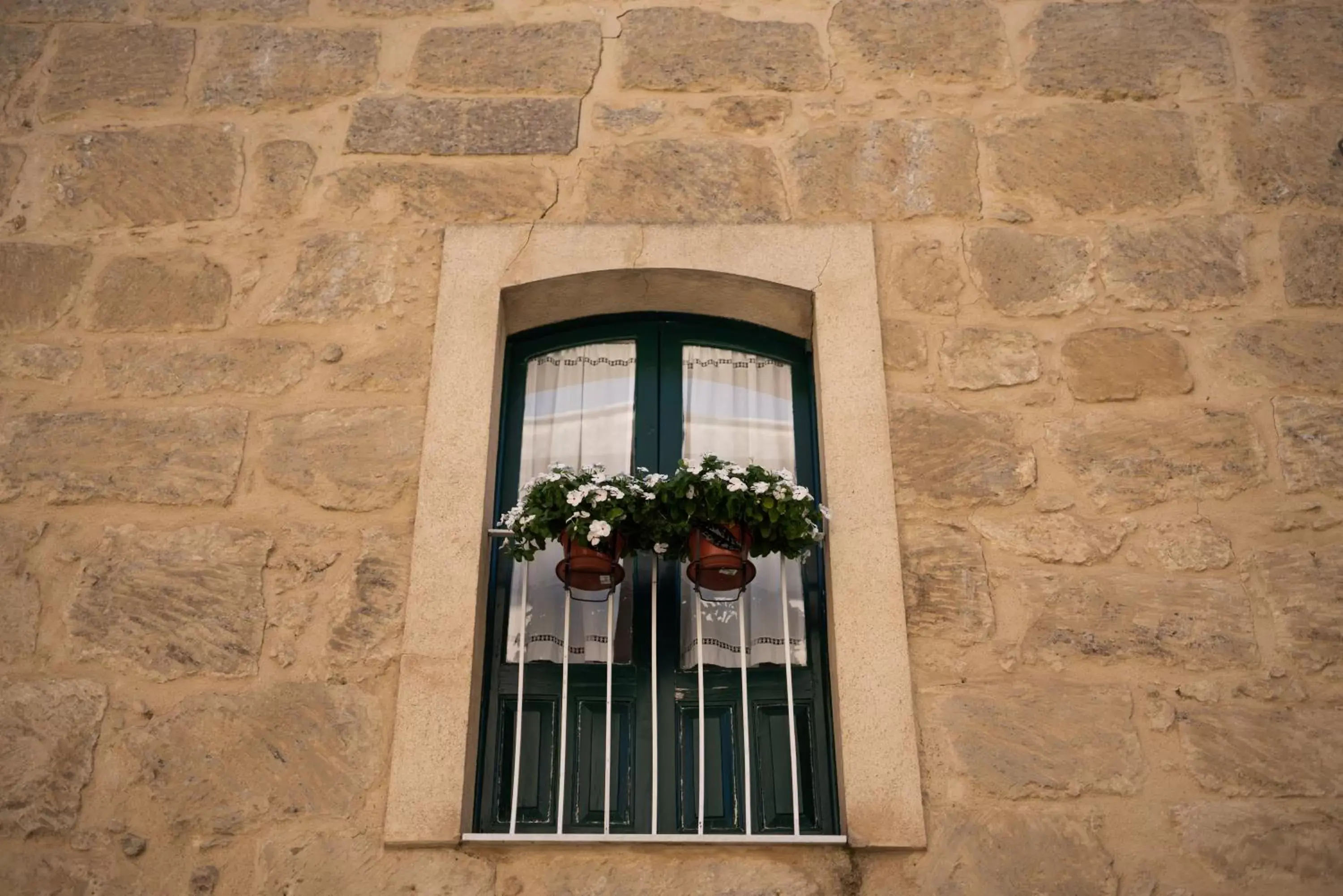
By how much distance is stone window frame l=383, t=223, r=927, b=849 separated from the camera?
3.22 meters

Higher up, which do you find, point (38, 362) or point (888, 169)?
point (888, 169)

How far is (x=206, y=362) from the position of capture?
3.89 m

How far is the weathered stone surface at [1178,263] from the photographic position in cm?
394

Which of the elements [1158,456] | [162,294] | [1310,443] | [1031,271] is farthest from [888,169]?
[162,294]

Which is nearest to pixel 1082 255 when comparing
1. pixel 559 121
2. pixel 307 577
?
pixel 559 121

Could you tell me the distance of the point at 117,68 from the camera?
14.8 ft

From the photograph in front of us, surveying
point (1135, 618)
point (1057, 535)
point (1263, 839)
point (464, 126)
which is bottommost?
point (1263, 839)

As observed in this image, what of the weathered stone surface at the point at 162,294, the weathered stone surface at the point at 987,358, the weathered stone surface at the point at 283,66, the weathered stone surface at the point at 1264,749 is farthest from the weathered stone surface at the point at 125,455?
the weathered stone surface at the point at 1264,749

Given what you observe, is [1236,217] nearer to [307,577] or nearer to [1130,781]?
[1130,781]

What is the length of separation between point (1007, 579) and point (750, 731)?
2.76 feet

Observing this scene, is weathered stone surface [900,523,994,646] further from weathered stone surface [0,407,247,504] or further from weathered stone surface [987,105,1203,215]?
weathered stone surface [0,407,247,504]

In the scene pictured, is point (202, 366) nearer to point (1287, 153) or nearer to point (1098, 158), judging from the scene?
point (1098, 158)

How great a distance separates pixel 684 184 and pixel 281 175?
1.39m

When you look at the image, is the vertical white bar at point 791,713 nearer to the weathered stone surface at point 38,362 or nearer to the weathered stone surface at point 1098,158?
the weathered stone surface at point 1098,158
